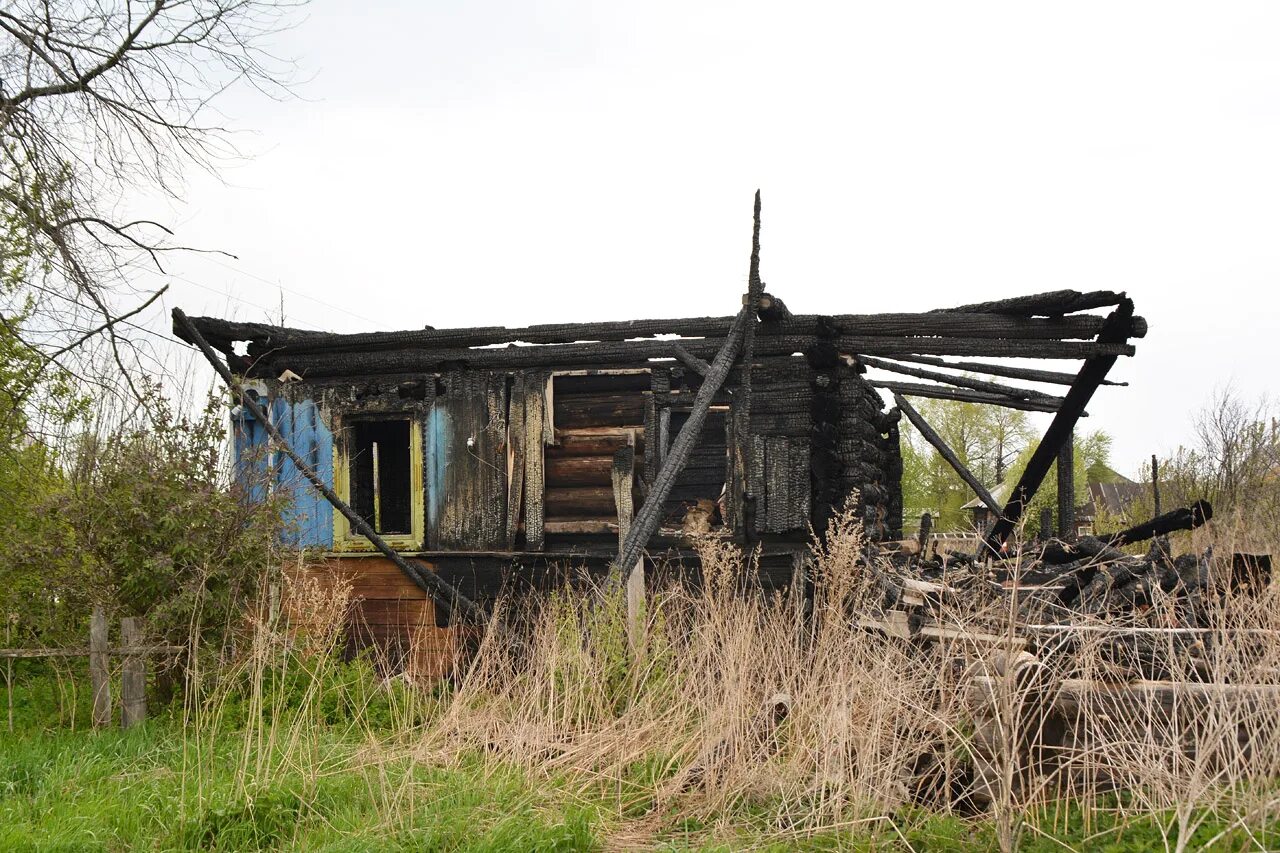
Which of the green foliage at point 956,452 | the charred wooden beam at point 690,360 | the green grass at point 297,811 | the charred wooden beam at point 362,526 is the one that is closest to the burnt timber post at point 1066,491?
the charred wooden beam at point 690,360

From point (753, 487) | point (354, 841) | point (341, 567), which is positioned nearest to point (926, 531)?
point (753, 487)

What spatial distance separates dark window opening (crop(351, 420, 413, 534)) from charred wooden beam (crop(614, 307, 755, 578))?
152 inches

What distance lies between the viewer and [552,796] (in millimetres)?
5289

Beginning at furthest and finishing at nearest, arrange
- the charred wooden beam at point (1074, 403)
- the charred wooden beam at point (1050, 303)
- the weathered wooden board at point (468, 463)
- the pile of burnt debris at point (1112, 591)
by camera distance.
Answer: the weathered wooden board at point (468, 463) < the charred wooden beam at point (1074, 403) < the charred wooden beam at point (1050, 303) < the pile of burnt debris at point (1112, 591)

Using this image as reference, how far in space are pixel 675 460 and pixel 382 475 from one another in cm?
591

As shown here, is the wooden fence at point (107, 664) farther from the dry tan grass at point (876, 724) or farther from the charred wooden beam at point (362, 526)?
the charred wooden beam at point (362, 526)

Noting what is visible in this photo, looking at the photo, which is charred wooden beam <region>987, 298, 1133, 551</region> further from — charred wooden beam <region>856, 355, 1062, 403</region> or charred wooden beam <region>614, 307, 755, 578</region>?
charred wooden beam <region>614, 307, 755, 578</region>

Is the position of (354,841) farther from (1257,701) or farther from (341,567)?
(341,567)

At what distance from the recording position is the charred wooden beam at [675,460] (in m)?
8.23

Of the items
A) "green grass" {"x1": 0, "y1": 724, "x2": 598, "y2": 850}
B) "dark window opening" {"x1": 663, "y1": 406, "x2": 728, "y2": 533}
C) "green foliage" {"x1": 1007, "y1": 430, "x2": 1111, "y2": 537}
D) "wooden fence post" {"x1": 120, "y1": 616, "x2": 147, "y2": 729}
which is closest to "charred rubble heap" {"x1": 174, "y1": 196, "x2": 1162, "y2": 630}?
"dark window opening" {"x1": 663, "y1": 406, "x2": 728, "y2": 533}

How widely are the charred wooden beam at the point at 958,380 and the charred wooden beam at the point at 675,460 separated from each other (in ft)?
4.42

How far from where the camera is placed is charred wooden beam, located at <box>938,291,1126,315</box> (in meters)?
8.64

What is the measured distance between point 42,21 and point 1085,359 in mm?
8717

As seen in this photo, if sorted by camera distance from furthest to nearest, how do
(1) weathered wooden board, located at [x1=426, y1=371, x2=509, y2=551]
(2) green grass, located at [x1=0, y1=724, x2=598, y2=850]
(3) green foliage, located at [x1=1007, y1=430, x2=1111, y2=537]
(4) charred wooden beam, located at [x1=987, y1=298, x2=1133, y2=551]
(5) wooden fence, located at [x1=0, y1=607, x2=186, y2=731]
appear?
(3) green foliage, located at [x1=1007, y1=430, x2=1111, y2=537]
(1) weathered wooden board, located at [x1=426, y1=371, x2=509, y2=551]
(4) charred wooden beam, located at [x1=987, y1=298, x2=1133, y2=551]
(5) wooden fence, located at [x1=0, y1=607, x2=186, y2=731]
(2) green grass, located at [x1=0, y1=724, x2=598, y2=850]
